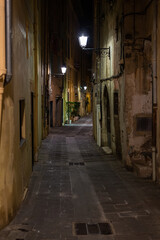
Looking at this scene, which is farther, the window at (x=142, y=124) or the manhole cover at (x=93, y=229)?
the window at (x=142, y=124)

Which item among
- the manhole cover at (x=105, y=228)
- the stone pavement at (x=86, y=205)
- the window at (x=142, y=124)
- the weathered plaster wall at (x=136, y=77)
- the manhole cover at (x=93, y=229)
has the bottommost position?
the manhole cover at (x=93, y=229)

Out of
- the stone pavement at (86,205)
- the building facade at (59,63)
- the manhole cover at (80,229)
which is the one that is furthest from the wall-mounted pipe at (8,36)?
the building facade at (59,63)

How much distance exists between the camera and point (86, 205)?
6957 millimetres

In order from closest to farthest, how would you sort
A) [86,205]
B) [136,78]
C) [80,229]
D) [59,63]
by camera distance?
[80,229] < [86,205] < [136,78] < [59,63]

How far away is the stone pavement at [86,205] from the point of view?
213 inches

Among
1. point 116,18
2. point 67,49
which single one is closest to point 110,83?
point 116,18

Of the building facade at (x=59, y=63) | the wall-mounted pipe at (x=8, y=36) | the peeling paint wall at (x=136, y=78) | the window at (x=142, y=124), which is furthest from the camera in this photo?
the building facade at (x=59, y=63)

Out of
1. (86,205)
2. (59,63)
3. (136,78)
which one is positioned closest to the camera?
(86,205)

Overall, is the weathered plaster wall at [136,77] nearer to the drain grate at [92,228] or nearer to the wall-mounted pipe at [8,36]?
the drain grate at [92,228]

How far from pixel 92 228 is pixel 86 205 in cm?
132

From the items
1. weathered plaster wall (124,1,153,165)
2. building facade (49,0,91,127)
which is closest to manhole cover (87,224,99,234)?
weathered plaster wall (124,1,153,165)

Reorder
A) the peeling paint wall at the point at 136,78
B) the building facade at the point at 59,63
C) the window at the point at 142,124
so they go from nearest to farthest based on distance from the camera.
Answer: the peeling paint wall at the point at 136,78, the window at the point at 142,124, the building facade at the point at 59,63

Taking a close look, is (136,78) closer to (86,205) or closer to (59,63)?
(86,205)

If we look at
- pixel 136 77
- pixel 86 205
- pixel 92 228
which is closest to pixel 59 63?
pixel 136 77
